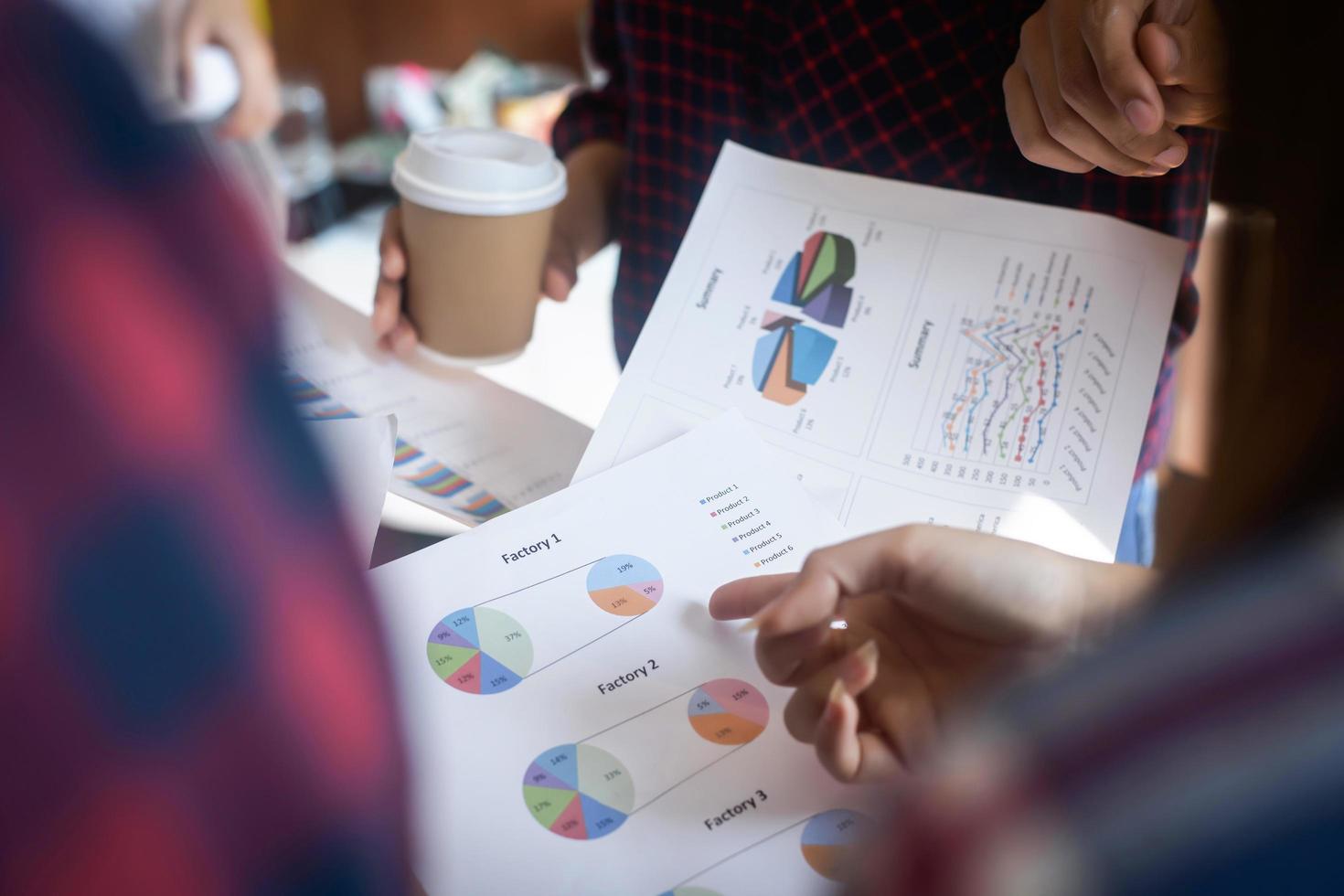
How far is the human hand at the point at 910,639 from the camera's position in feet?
1.10

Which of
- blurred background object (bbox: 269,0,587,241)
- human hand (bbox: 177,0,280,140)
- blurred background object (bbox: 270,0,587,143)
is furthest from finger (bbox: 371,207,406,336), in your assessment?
blurred background object (bbox: 270,0,587,143)

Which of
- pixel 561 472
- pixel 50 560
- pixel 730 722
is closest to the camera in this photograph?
pixel 50 560

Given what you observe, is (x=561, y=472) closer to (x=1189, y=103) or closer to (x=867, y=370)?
(x=867, y=370)

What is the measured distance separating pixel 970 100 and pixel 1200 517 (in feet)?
1.51

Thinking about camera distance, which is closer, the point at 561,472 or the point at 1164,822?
the point at 1164,822

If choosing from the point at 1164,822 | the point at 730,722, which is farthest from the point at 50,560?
the point at 730,722

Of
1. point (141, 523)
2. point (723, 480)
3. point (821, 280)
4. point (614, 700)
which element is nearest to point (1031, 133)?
point (821, 280)

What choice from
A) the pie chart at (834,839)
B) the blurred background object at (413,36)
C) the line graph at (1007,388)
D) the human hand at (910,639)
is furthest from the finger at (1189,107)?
the blurred background object at (413,36)

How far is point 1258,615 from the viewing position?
152 mm

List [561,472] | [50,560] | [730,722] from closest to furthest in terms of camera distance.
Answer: [50,560]
[730,722]
[561,472]

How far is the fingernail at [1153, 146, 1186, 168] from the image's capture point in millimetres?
452

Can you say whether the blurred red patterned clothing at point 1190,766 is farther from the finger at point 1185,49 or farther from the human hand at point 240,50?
the finger at point 1185,49

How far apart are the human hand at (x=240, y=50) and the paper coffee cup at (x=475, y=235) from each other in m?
0.22

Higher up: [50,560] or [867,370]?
[50,560]
